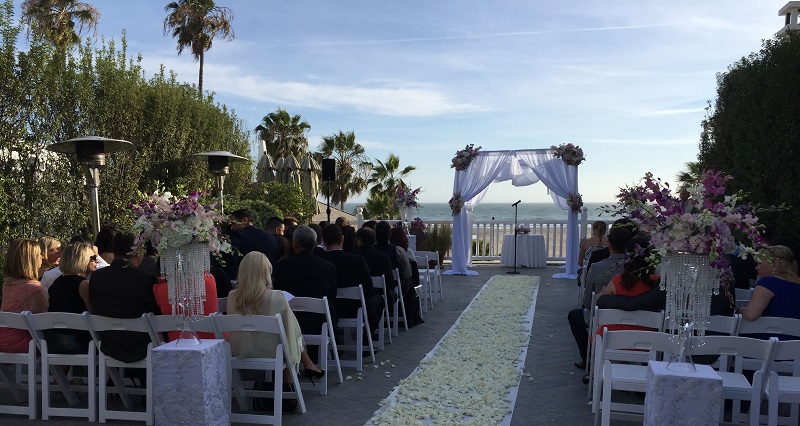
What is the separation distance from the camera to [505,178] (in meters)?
13.0

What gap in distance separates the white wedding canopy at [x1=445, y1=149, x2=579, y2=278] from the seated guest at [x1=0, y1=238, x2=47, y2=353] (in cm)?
927

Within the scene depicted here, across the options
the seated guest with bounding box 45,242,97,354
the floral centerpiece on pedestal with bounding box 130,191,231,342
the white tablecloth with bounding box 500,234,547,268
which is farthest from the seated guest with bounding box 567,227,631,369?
the white tablecloth with bounding box 500,234,547,268

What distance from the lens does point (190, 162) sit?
13.4 metres

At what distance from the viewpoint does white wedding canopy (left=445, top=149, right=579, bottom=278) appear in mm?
12570

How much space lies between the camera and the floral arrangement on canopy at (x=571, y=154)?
12180mm

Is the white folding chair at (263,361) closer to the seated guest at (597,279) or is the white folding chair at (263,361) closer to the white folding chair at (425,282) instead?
the seated guest at (597,279)

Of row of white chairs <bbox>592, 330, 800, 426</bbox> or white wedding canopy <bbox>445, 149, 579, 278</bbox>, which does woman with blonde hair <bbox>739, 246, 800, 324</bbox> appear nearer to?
row of white chairs <bbox>592, 330, 800, 426</bbox>

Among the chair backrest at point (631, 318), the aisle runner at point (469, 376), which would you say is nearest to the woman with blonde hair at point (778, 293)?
the chair backrest at point (631, 318)

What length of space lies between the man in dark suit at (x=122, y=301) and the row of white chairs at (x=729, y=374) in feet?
9.81

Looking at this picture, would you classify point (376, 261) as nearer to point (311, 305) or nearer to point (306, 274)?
point (306, 274)

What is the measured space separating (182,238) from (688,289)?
2.83 m

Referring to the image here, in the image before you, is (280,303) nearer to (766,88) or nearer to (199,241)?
(199,241)

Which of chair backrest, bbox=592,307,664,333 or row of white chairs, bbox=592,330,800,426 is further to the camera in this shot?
chair backrest, bbox=592,307,664,333

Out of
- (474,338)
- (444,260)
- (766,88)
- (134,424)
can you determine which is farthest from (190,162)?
(766,88)
